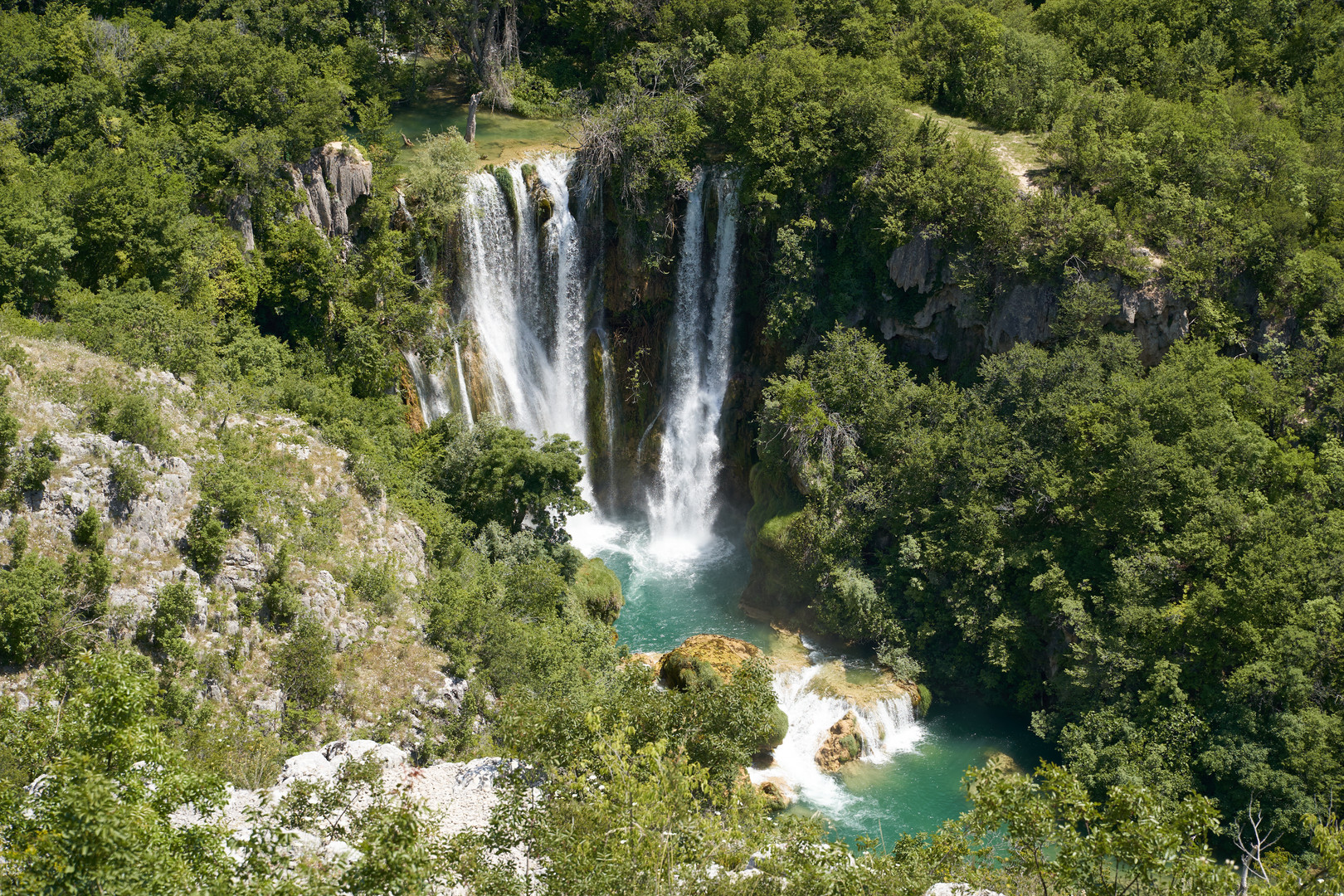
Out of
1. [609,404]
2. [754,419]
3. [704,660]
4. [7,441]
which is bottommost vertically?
[704,660]

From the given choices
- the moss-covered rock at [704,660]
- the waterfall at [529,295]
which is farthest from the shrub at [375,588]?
the waterfall at [529,295]

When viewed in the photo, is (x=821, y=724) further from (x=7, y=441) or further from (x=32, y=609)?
(x=7, y=441)

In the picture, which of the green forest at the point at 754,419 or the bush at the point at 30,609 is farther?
the bush at the point at 30,609

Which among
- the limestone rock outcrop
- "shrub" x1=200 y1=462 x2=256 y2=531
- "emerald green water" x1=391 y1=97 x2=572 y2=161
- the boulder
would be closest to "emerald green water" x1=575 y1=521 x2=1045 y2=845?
the boulder

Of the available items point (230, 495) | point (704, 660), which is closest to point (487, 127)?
point (230, 495)

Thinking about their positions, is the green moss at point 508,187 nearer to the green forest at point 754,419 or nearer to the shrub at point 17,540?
the green forest at point 754,419

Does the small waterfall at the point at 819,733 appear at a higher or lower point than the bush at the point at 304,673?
lower
